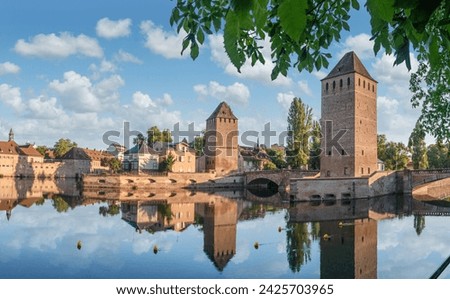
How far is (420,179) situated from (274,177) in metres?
14.0

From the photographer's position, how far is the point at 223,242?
48.6 feet

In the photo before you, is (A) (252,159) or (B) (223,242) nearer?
(B) (223,242)

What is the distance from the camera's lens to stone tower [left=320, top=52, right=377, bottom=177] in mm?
32406

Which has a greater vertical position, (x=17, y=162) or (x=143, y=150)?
(x=143, y=150)

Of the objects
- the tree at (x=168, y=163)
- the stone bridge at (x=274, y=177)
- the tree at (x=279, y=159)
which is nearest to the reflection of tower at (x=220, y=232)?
the stone bridge at (x=274, y=177)

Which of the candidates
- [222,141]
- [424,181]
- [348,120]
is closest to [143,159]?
[222,141]

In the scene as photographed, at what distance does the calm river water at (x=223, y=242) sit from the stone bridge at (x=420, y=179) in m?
9.06

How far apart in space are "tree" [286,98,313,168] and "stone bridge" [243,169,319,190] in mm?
2443

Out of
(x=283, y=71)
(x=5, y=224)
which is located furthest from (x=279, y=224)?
(x=283, y=71)

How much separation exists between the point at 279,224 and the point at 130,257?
27.8 ft

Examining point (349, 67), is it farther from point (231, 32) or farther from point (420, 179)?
point (231, 32)

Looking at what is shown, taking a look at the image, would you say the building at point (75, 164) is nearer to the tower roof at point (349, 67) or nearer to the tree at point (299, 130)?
the tree at point (299, 130)

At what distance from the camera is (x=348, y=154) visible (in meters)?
32.4

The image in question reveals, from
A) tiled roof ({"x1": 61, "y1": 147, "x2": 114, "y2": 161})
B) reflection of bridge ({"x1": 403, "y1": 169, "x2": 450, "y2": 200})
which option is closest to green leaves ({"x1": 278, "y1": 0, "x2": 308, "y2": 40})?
reflection of bridge ({"x1": 403, "y1": 169, "x2": 450, "y2": 200})
